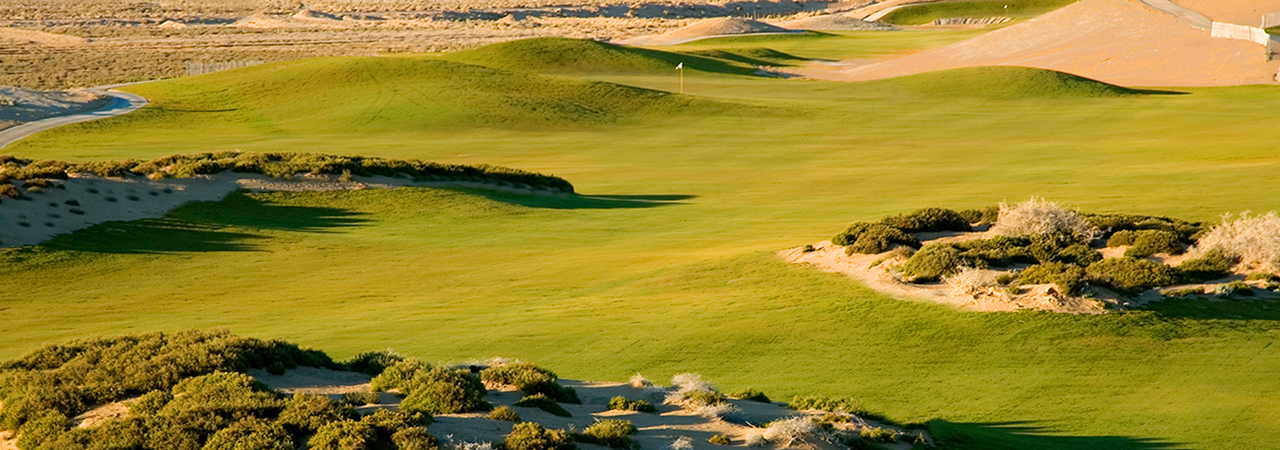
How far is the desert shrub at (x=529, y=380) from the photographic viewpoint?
11.8m

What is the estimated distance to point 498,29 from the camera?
149 m

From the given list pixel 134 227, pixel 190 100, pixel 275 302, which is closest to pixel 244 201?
pixel 134 227

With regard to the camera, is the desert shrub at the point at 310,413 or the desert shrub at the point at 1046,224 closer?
the desert shrub at the point at 310,413

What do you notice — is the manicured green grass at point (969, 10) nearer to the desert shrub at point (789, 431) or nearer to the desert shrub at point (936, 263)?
the desert shrub at point (936, 263)

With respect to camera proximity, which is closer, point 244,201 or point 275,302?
point 275,302

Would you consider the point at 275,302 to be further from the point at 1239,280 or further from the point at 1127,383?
the point at 1239,280

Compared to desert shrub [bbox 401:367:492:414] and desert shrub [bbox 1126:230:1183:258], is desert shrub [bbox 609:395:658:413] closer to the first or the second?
desert shrub [bbox 401:367:492:414]

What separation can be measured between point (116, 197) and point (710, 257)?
16.4m

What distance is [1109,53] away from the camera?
76.7 metres

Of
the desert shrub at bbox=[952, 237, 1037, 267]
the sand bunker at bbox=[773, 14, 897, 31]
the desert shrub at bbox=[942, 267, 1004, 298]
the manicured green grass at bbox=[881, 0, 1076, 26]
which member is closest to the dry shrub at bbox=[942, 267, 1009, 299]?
the desert shrub at bbox=[942, 267, 1004, 298]

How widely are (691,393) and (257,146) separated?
4198 centimetres

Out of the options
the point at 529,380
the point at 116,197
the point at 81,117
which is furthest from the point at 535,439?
the point at 81,117

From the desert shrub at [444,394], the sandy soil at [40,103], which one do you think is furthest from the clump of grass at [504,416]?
the sandy soil at [40,103]

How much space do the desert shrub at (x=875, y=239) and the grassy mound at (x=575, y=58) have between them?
58.4m
